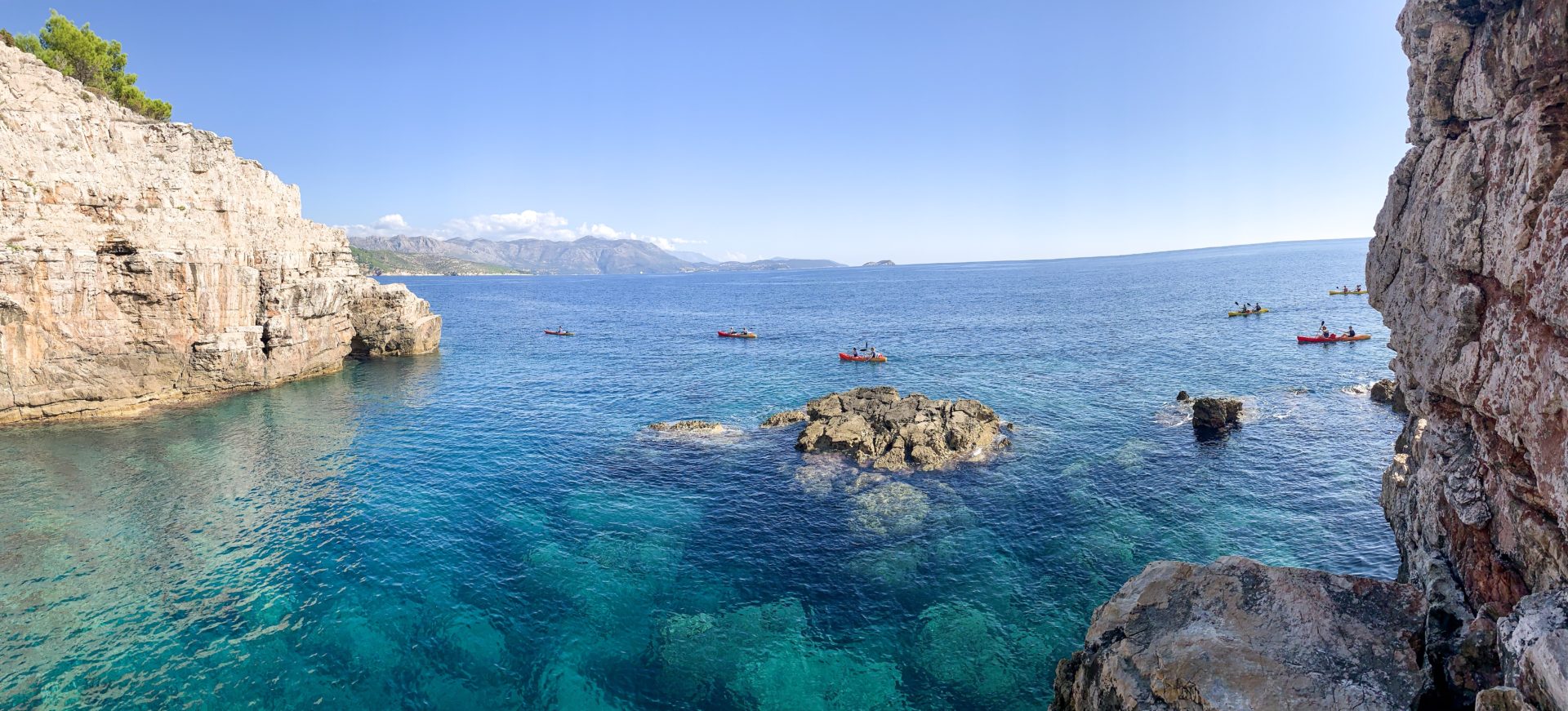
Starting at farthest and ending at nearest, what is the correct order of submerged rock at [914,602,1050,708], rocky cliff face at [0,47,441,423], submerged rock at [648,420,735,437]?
submerged rock at [648,420,735,437]
rocky cliff face at [0,47,441,423]
submerged rock at [914,602,1050,708]

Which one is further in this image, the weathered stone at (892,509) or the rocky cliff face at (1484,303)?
the weathered stone at (892,509)

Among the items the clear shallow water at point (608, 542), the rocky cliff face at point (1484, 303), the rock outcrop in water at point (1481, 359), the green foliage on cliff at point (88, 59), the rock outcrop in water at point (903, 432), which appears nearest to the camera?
the rock outcrop in water at point (1481, 359)

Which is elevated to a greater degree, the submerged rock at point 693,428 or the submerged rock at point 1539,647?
the submerged rock at point 1539,647

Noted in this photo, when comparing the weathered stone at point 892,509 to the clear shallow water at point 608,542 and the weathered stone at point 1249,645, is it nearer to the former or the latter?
the clear shallow water at point 608,542

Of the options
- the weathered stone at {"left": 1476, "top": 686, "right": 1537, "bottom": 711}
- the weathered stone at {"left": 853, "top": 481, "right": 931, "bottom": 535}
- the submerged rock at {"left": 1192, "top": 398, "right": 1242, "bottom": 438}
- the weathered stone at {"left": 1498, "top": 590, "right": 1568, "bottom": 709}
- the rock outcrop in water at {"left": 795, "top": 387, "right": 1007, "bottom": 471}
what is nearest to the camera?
the weathered stone at {"left": 1498, "top": 590, "right": 1568, "bottom": 709}

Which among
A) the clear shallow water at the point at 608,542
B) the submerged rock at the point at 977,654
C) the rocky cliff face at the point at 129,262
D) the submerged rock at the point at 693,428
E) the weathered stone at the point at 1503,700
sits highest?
the rocky cliff face at the point at 129,262

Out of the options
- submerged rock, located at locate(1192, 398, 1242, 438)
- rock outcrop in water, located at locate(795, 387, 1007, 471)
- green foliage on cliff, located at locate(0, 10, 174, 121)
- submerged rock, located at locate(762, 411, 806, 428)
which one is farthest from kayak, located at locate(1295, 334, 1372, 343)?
green foliage on cliff, located at locate(0, 10, 174, 121)

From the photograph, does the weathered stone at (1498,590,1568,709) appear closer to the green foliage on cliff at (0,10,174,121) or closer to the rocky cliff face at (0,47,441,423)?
the rocky cliff face at (0,47,441,423)

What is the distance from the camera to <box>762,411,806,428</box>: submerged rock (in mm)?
44812

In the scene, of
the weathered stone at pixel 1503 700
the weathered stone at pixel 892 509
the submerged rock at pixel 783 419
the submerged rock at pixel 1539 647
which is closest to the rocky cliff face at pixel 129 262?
the submerged rock at pixel 783 419

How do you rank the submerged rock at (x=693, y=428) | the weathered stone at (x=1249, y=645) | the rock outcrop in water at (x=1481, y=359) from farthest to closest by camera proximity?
1. the submerged rock at (x=693, y=428)
2. the weathered stone at (x=1249, y=645)
3. the rock outcrop in water at (x=1481, y=359)

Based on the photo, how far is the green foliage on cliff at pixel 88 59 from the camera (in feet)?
176

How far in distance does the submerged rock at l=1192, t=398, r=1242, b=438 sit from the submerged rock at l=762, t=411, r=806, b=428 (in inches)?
976

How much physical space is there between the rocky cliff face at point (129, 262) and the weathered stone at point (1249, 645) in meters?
60.5
